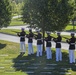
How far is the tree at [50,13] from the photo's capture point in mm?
24094

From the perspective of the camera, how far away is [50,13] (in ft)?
79.3

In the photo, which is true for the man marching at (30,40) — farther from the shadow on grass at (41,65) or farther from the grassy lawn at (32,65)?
the shadow on grass at (41,65)

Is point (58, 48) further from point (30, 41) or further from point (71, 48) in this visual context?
point (30, 41)

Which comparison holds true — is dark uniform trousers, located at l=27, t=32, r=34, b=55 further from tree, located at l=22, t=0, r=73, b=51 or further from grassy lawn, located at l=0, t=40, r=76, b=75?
tree, located at l=22, t=0, r=73, b=51

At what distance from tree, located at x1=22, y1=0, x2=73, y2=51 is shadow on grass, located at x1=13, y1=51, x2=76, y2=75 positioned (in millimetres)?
2999

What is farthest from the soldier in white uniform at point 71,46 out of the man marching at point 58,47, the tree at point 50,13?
the tree at point 50,13

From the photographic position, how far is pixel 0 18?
2986 centimetres

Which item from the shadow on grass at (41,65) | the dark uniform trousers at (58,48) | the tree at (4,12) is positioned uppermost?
the tree at (4,12)

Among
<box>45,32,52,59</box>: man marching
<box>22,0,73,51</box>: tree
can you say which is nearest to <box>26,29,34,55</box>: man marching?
<box>22,0,73,51</box>: tree

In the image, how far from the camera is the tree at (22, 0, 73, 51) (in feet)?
79.0

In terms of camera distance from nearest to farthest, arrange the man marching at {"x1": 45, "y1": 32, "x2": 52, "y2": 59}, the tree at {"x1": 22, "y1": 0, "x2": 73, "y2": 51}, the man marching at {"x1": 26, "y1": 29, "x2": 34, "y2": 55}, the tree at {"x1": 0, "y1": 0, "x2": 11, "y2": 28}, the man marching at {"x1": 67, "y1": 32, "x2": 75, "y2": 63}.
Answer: the man marching at {"x1": 67, "y1": 32, "x2": 75, "y2": 63} < the man marching at {"x1": 45, "y1": 32, "x2": 52, "y2": 59} < the man marching at {"x1": 26, "y1": 29, "x2": 34, "y2": 55} < the tree at {"x1": 22, "y1": 0, "x2": 73, "y2": 51} < the tree at {"x1": 0, "y1": 0, "x2": 11, "y2": 28}

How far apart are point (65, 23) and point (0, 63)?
23.5 feet

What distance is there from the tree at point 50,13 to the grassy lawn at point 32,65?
2683 mm

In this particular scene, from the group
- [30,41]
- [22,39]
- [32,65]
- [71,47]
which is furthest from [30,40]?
[71,47]
